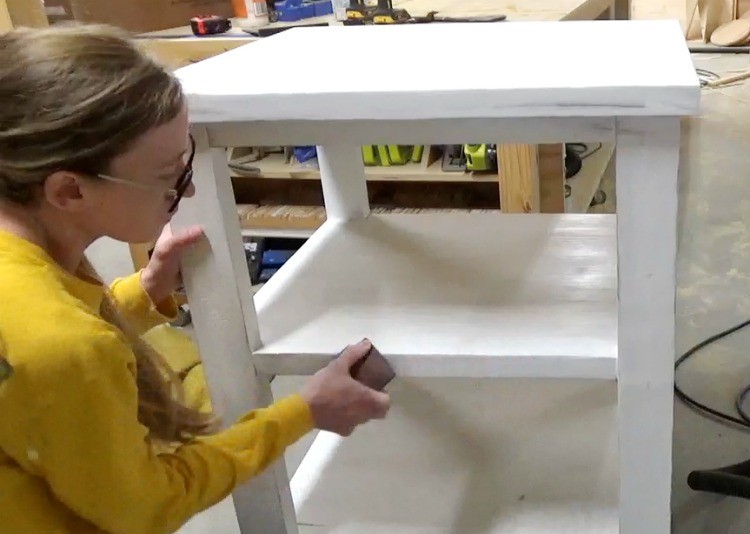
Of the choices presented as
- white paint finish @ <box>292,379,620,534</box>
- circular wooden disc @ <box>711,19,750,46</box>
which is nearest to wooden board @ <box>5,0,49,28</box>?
white paint finish @ <box>292,379,620,534</box>

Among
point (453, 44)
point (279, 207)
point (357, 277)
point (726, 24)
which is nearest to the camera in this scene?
point (453, 44)

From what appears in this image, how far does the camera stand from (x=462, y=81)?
22.0 inches

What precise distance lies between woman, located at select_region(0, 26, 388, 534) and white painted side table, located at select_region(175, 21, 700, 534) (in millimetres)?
62

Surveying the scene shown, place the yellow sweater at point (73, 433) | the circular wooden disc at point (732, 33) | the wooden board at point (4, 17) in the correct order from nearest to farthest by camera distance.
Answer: the yellow sweater at point (73, 433), the wooden board at point (4, 17), the circular wooden disc at point (732, 33)

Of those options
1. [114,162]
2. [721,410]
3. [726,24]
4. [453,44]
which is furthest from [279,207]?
[726,24]

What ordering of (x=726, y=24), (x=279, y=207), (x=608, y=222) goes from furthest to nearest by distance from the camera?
1. (x=726, y=24)
2. (x=279, y=207)
3. (x=608, y=222)

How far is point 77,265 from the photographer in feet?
2.14

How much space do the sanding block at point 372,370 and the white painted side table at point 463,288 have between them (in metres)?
0.01

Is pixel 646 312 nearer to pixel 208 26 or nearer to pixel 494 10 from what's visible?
pixel 494 10

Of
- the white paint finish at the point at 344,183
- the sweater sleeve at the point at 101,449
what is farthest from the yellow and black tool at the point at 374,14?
the sweater sleeve at the point at 101,449

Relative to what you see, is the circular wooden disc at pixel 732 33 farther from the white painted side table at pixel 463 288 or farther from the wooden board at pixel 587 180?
the white painted side table at pixel 463 288

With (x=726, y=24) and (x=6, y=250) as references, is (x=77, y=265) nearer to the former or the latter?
(x=6, y=250)

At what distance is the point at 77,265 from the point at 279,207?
1184 millimetres

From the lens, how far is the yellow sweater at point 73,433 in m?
0.52
